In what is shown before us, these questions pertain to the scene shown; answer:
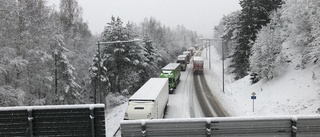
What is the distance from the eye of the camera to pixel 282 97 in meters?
29.5

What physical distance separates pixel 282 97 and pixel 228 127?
25745mm

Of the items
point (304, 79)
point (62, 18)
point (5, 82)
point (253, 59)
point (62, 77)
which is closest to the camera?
point (5, 82)

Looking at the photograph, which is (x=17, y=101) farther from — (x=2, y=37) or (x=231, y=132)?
(x=231, y=132)

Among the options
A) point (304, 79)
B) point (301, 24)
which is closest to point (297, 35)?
point (301, 24)

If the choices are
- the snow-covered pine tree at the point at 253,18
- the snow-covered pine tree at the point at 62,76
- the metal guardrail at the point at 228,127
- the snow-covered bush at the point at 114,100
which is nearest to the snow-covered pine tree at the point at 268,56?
the snow-covered pine tree at the point at 253,18

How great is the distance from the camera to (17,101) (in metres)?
19.0

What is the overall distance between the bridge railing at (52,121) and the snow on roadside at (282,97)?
21820mm

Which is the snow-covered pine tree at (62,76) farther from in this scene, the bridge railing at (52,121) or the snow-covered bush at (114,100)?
the bridge railing at (52,121)

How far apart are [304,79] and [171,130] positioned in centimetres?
2863

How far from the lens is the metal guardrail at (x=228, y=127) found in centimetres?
616

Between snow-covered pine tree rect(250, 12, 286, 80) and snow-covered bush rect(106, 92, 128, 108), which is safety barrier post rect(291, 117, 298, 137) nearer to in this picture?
snow-covered pine tree rect(250, 12, 286, 80)

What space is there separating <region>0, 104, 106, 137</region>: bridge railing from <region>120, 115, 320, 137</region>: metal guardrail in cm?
67

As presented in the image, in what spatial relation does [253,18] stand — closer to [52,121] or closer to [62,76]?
[62,76]

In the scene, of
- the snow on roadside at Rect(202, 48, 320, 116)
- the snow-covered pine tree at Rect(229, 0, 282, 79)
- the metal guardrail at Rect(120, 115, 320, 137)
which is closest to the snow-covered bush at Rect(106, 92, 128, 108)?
the snow on roadside at Rect(202, 48, 320, 116)
